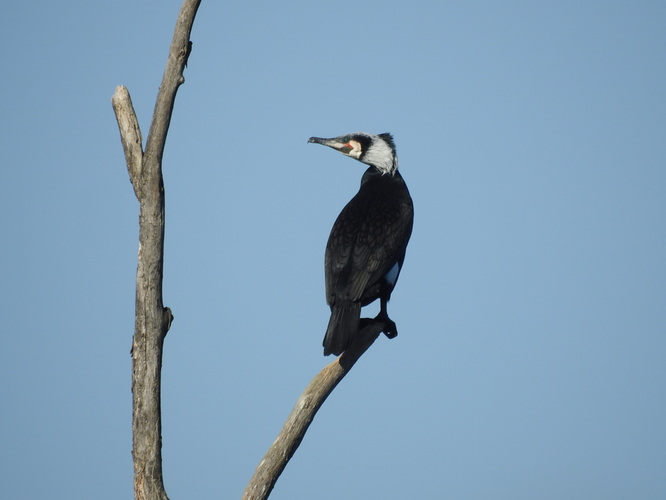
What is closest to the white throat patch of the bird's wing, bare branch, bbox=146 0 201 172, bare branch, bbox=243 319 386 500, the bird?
the bird

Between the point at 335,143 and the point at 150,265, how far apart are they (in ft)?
7.60

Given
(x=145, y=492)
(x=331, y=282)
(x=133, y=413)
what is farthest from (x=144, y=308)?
(x=331, y=282)

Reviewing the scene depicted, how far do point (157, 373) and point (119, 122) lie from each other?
1465 mm

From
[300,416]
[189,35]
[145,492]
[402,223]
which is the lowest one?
[145,492]

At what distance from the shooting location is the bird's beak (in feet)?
23.3

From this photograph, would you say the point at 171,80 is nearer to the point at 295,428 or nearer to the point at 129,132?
the point at 129,132

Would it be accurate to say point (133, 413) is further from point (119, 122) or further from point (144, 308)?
point (119, 122)

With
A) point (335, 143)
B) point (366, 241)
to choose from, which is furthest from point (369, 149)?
point (366, 241)

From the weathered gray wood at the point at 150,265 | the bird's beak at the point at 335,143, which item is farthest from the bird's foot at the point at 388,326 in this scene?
the weathered gray wood at the point at 150,265

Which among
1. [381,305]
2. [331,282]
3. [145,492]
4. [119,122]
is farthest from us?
[381,305]

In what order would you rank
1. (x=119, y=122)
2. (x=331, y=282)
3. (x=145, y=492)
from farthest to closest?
1. (x=331, y=282)
2. (x=119, y=122)
3. (x=145, y=492)

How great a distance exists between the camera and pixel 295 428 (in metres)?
5.56

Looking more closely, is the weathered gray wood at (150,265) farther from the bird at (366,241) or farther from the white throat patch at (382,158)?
the white throat patch at (382,158)

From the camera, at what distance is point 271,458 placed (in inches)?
216
